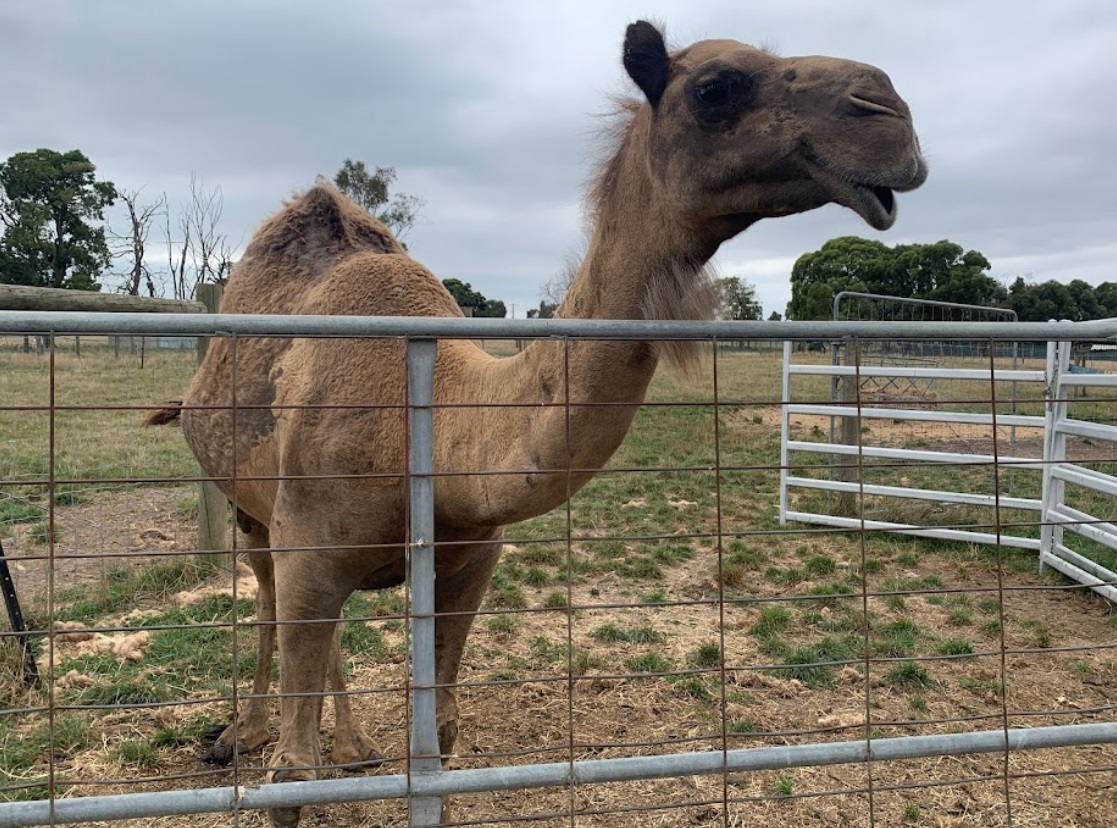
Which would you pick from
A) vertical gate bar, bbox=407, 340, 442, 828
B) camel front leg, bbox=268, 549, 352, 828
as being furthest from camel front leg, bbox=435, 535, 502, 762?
vertical gate bar, bbox=407, 340, 442, 828

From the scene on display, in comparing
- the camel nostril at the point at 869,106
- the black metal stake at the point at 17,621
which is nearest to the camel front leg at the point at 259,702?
the black metal stake at the point at 17,621

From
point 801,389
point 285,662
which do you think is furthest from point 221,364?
point 801,389

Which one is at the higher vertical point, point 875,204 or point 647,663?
point 875,204

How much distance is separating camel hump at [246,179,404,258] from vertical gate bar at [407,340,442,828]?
2.00 metres

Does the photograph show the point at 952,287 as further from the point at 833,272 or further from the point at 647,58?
the point at 647,58

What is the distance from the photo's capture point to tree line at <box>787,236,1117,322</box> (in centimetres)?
3412

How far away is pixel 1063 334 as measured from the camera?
7.95 feet

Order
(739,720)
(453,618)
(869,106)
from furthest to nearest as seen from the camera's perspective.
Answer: (739,720)
(453,618)
(869,106)

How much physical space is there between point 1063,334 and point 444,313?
7.65 feet

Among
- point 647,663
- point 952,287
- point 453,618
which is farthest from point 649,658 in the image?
point 952,287

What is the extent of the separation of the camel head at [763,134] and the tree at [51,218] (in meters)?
34.3

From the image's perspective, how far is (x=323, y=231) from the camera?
421cm

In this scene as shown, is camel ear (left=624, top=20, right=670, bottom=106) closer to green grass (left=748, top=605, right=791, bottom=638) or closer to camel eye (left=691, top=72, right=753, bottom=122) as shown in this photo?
camel eye (left=691, top=72, right=753, bottom=122)

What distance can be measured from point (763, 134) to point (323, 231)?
8.74ft
